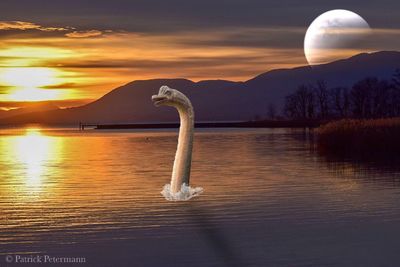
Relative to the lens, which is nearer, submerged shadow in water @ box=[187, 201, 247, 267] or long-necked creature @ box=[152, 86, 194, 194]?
submerged shadow in water @ box=[187, 201, 247, 267]

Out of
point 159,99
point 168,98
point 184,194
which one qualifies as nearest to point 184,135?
point 168,98

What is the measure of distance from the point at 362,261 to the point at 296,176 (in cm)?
1767

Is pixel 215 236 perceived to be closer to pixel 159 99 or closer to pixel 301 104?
pixel 159 99

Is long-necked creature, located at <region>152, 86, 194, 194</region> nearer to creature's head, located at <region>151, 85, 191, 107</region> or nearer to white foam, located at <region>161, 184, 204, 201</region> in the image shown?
creature's head, located at <region>151, 85, 191, 107</region>

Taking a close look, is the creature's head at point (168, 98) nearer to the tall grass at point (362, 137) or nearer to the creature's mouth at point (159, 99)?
the creature's mouth at point (159, 99)

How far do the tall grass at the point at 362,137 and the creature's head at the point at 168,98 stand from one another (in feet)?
81.0

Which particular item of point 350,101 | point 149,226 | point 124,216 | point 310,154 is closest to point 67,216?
point 124,216

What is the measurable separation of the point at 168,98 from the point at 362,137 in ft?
93.8

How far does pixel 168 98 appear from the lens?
20.7 meters

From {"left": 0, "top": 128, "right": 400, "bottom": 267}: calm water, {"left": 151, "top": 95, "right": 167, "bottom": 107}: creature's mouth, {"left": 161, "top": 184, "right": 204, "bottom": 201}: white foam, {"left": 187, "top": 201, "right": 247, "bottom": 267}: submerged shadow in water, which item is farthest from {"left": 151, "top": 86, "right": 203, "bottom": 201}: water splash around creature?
{"left": 187, "top": 201, "right": 247, "bottom": 267}: submerged shadow in water

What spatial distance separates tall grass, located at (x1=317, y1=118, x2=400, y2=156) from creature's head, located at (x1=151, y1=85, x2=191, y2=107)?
24675mm

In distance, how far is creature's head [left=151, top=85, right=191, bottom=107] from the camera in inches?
810

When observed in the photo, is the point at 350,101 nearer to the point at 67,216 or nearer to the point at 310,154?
the point at 310,154

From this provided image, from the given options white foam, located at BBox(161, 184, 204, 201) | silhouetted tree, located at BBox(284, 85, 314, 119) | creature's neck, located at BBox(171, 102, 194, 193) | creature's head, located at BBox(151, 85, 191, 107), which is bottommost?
silhouetted tree, located at BBox(284, 85, 314, 119)
